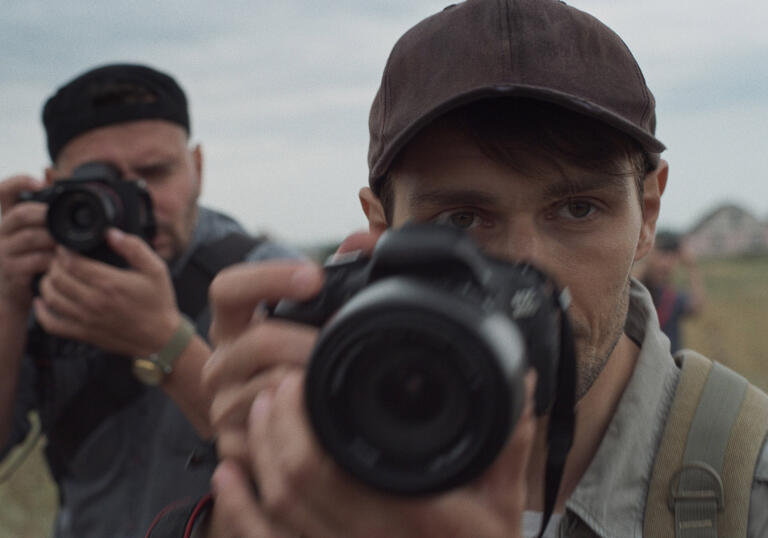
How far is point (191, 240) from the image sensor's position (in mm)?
2809

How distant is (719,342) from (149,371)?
1402 cm

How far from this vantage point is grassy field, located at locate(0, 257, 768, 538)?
17.0ft

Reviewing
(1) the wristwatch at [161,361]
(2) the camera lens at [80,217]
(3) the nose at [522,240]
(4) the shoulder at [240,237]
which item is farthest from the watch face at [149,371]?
(3) the nose at [522,240]

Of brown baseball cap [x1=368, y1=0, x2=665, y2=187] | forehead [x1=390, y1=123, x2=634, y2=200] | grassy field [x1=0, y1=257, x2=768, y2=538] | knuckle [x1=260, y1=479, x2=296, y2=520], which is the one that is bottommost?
grassy field [x1=0, y1=257, x2=768, y2=538]

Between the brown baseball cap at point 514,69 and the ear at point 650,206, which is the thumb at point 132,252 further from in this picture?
the ear at point 650,206

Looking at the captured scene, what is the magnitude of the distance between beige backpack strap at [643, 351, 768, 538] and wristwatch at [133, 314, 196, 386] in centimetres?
135

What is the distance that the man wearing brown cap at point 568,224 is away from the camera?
1451mm

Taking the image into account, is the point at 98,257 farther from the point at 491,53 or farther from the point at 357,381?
the point at 357,381

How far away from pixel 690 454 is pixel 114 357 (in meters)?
1.75

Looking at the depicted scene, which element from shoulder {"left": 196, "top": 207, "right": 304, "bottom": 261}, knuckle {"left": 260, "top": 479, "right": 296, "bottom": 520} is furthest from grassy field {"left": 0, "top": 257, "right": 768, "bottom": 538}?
knuckle {"left": 260, "top": 479, "right": 296, "bottom": 520}

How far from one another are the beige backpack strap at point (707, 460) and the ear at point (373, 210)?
0.76m

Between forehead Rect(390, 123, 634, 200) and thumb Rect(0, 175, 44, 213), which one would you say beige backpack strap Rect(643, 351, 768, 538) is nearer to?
forehead Rect(390, 123, 634, 200)

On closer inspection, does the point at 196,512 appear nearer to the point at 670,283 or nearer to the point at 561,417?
the point at 561,417

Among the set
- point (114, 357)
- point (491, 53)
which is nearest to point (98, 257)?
point (114, 357)
